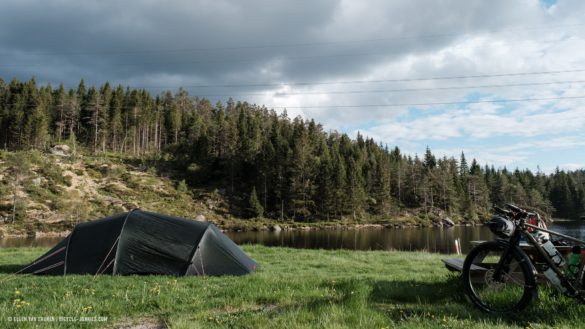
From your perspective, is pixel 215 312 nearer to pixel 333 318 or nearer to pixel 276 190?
pixel 333 318

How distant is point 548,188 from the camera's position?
413 ft

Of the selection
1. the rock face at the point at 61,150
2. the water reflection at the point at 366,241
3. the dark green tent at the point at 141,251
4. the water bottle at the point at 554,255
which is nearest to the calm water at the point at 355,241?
the water reflection at the point at 366,241

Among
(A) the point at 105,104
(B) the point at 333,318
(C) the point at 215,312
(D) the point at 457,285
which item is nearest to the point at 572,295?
(D) the point at 457,285

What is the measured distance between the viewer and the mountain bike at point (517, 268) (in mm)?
4645

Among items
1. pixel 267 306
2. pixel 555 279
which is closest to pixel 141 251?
pixel 267 306

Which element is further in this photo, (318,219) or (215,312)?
(318,219)

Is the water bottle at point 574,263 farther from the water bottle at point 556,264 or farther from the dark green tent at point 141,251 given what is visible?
the dark green tent at point 141,251

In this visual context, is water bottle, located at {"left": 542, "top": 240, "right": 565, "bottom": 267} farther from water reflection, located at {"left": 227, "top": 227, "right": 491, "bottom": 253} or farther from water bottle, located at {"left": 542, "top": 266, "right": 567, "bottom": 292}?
water reflection, located at {"left": 227, "top": 227, "right": 491, "bottom": 253}

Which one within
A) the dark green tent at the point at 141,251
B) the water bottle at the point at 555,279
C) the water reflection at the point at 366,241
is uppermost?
the water bottle at the point at 555,279

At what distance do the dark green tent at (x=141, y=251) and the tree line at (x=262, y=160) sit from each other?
6346 cm

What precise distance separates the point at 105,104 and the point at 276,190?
52970mm

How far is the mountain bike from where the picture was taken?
464 cm

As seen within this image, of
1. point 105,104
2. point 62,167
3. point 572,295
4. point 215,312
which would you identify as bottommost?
point 215,312

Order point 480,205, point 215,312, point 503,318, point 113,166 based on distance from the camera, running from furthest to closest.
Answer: point 480,205 → point 113,166 → point 215,312 → point 503,318
